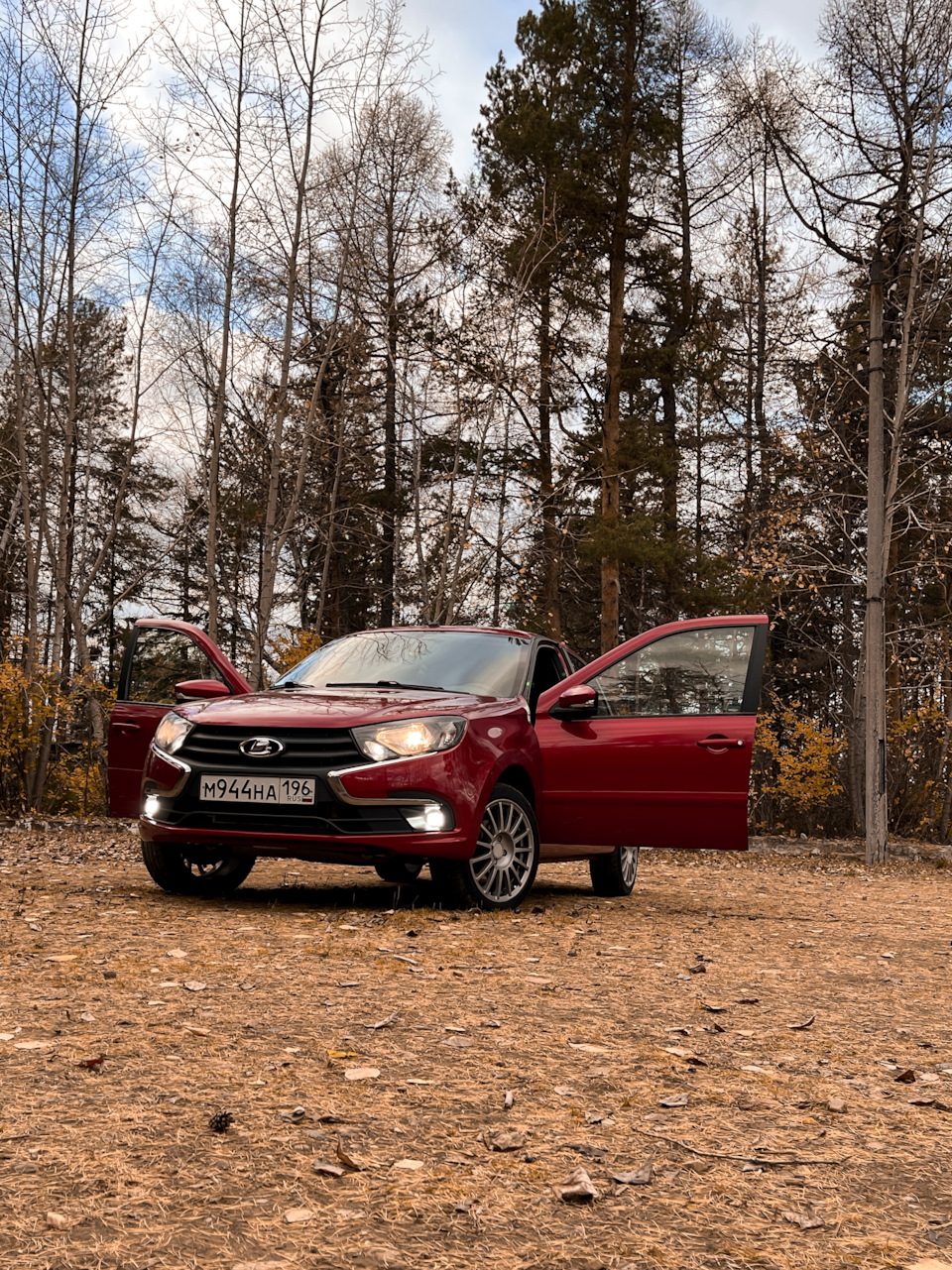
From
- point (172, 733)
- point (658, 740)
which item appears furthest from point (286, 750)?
point (658, 740)

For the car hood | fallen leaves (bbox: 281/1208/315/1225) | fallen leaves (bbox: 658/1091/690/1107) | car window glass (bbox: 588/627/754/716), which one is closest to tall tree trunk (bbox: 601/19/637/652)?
car window glass (bbox: 588/627/754/716)

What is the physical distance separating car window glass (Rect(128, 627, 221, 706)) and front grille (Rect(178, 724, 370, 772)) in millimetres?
2762

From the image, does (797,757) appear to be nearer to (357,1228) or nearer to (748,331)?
(748,331)

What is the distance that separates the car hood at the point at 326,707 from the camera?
21.6ft

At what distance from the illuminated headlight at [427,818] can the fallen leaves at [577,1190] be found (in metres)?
3.60

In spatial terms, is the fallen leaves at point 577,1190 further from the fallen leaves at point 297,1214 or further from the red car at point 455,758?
the red car at point 455,758

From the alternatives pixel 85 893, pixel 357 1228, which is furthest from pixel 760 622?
pixel 357 1228

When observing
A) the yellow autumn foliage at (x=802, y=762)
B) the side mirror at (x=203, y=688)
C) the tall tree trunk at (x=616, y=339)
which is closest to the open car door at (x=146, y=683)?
the side mirror at (x=203, y=688)

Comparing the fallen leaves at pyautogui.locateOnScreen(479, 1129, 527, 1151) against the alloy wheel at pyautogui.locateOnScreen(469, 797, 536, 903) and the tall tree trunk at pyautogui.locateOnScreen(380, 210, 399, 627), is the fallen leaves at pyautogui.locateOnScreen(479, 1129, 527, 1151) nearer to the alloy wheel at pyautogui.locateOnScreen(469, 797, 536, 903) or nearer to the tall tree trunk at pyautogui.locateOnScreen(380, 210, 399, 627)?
the alloy wheel at pyautogui.locateOnScreen(469, 797, 536, 903)

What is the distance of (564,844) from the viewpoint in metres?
7.93

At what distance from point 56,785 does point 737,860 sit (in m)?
9.65

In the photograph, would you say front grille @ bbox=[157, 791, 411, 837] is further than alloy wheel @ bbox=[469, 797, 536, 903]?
No

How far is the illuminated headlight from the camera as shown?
21.3 ft

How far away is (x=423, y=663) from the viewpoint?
310 inches
